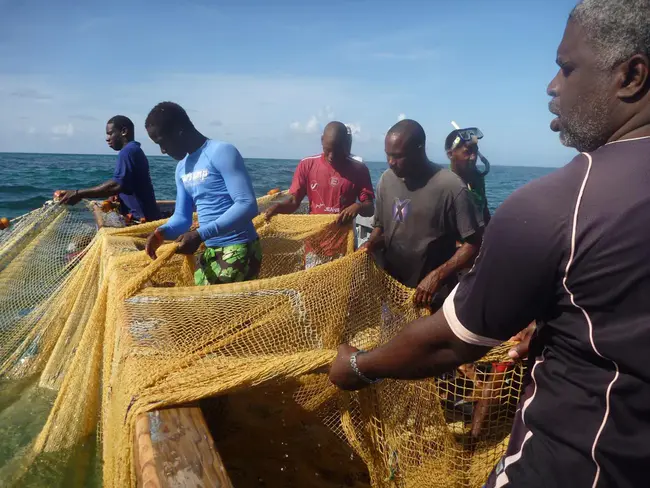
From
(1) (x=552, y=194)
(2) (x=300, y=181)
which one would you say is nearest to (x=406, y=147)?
(2) (x=300, y=181)

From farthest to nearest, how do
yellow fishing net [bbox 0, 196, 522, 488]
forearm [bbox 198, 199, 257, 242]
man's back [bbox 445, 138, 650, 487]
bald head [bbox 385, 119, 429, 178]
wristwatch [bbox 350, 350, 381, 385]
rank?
1. bald head [bbox 385, 119, 429, 178]
2. forearm [bbox 198, 199, 257, 242]
3. yellow fishing net [bbox 0, 196, 522, 488]
4. wristwatch [bbox 350, 350, 381, 385]
5. man's back [bbox 445, 138, 650, 487]

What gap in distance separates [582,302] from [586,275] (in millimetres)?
68

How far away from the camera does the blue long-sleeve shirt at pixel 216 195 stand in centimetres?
311

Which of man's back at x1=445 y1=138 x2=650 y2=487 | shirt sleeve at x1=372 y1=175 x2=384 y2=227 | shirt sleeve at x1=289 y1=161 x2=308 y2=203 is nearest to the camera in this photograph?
man's back at x1=445 y1=138 x2=650 y2=487

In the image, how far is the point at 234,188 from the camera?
316cm

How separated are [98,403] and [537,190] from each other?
2779mm

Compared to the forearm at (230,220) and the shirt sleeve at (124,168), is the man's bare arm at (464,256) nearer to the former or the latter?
the forearm at (230,220)

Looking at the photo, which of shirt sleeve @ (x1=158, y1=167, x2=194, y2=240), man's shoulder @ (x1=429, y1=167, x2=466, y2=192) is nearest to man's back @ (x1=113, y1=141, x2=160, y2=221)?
shirt sleeve @ (x1=158, y1=167, x2=194, y2=240)

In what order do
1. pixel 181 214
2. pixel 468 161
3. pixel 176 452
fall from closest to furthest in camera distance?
pixel 176 452, pixel 181 214, pixel 468 161

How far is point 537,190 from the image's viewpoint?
1034 mm

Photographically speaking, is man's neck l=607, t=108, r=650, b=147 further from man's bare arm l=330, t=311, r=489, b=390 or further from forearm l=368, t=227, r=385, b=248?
forearm l=368, t=227, r=385, b=248

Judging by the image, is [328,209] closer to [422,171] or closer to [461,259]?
[422,171]

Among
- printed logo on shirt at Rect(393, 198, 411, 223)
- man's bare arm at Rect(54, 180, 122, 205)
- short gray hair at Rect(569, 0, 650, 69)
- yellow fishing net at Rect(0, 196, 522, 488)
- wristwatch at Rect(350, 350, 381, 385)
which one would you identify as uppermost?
short gray hair at Rect(569, 0, 650, 69)

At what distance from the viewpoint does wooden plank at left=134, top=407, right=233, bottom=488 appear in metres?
1.28
